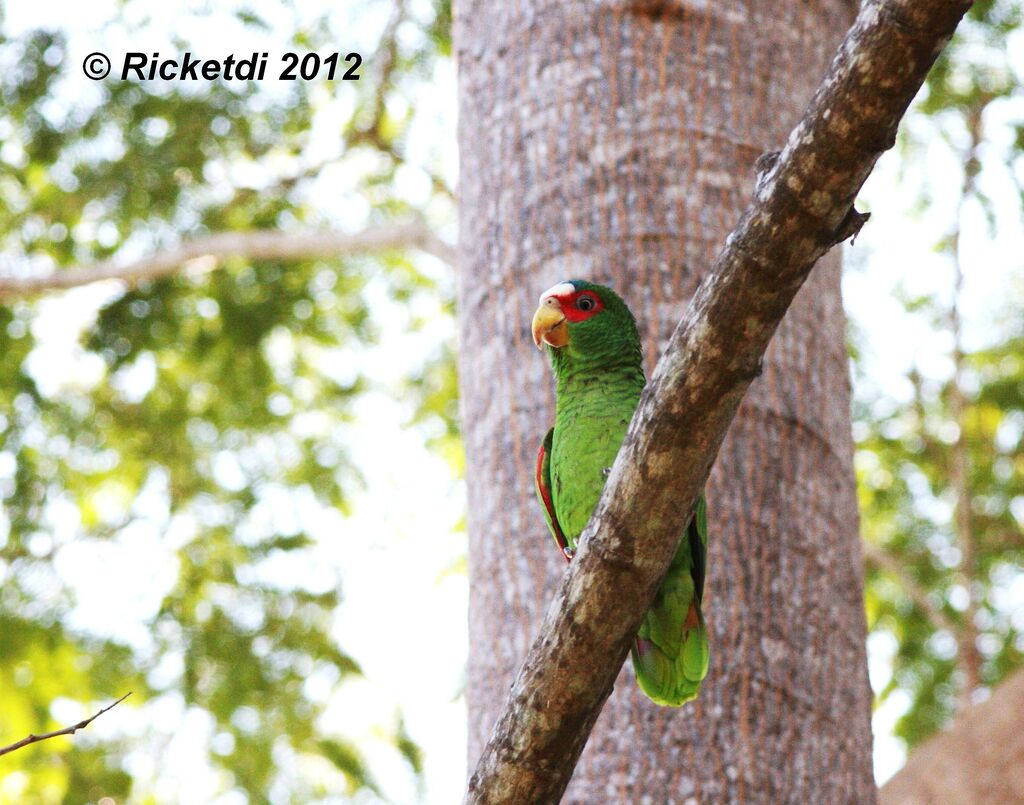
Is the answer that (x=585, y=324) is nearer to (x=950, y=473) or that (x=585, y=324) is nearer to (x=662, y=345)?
(x=662, y=345)

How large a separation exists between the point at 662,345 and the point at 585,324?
253 millimetres

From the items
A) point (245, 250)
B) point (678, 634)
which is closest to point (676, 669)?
point (678, 634)

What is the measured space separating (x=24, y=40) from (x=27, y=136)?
1.48 ft

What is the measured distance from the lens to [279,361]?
7.29 m

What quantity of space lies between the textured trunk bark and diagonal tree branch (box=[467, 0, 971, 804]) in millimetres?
711

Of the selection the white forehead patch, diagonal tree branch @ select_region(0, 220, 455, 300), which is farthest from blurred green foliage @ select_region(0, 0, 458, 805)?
the white forehead patch

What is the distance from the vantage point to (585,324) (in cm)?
278

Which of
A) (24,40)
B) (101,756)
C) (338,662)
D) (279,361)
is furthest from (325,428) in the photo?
(24,40)

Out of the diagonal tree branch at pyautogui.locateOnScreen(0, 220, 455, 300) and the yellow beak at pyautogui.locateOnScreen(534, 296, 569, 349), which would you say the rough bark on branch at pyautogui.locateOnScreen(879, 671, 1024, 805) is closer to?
the yellow beak at pyautogui.locateOnScreen(534, 296, 569, 349)

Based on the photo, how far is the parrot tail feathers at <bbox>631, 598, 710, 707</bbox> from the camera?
8.23ft

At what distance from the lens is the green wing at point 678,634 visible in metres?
2.52

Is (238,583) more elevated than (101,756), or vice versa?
(238,583)

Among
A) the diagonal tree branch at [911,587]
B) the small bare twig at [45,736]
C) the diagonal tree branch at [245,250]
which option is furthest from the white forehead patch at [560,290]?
the diagonal tree branch at [911,587]

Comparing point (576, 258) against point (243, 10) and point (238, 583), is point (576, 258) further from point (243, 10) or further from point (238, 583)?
point (238, 583)
